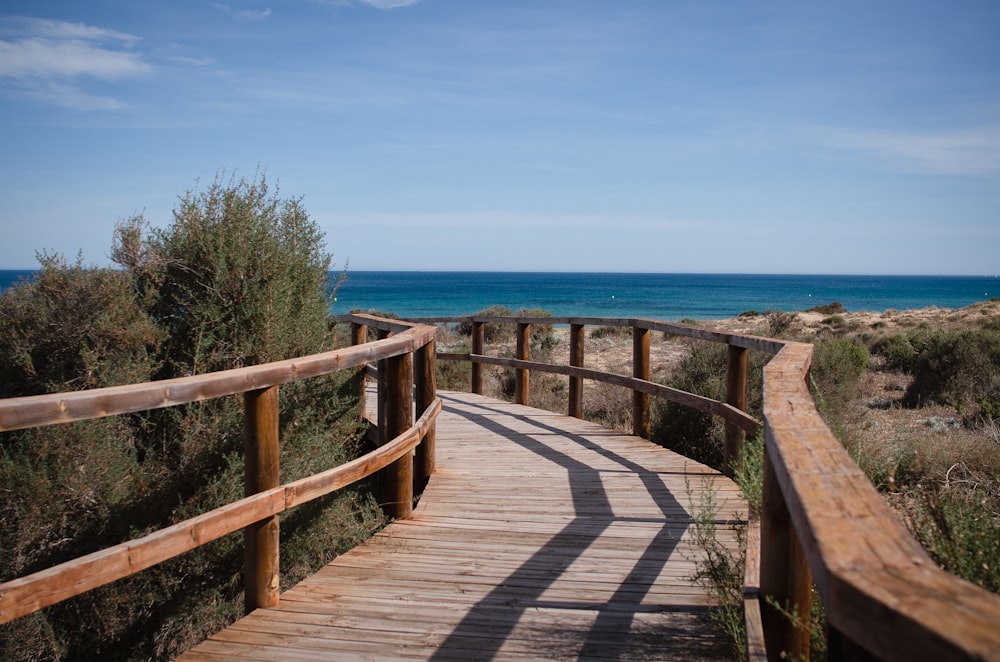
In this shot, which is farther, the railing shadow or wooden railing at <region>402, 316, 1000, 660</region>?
the railing shadow

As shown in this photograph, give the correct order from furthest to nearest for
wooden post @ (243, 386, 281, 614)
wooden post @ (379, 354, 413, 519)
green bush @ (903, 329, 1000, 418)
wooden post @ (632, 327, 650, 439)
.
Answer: green bush @ (903, 329, 1000, 418) < wooden post @ (632, 327, 650, 439) < wooden post @ (379, 354, 413, 519) < wooden post @ (243, 386, 281, 614)

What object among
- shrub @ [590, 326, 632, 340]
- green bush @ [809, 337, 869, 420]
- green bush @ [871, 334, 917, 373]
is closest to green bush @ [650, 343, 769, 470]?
green bush @ [809, 337, 869, 420]

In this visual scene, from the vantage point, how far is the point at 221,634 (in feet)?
9.91

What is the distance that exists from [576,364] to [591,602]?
17.1 feet

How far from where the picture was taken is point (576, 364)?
8.47 m

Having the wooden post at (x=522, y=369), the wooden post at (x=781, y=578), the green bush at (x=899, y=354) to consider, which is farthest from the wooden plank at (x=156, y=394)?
the green bush at (x=899, y=354)

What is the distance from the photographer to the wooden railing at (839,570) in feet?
3.04

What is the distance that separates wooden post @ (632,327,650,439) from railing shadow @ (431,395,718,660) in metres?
1.66

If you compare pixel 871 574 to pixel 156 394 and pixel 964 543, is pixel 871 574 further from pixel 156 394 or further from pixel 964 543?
pixel 156 394

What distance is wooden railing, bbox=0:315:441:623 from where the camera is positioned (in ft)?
7.36

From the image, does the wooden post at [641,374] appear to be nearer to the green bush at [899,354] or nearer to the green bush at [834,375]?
the green bush at [834,375]

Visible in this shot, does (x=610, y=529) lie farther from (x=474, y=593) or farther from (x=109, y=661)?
(x=109, y=661)

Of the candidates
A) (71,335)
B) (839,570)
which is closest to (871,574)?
(839,570)

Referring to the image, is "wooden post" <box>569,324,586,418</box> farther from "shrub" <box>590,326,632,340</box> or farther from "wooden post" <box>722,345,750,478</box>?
"shrub" <box>590,326,632,340</box>
